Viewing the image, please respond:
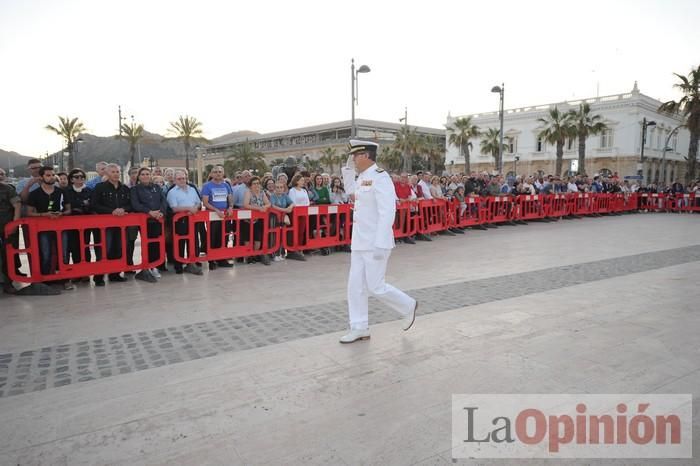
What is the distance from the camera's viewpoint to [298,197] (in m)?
10.1

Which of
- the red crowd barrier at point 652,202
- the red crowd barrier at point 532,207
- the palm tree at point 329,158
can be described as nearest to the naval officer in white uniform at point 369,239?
the red crowd barrier at point 532,207

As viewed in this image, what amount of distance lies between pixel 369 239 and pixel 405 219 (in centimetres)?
A: 774

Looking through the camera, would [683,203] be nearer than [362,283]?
No

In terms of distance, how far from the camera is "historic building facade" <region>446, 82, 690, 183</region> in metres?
55.2

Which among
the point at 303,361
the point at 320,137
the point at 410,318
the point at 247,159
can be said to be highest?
the point at 320,137

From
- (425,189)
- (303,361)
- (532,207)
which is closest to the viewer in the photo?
(303,361)

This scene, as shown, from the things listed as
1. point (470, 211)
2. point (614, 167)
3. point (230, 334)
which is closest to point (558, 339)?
point (230, 334)

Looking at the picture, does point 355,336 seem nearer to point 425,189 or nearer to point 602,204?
point 425,189

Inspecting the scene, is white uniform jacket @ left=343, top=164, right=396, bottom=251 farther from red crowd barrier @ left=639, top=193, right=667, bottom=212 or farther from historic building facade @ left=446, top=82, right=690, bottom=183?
historic building facade @ left=446, top=82, right=690, bottom=183

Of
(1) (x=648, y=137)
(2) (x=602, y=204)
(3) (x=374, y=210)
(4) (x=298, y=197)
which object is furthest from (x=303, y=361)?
(1) (x=648, y=137)

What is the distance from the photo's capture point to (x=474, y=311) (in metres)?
5.80

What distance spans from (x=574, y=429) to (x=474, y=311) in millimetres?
2713

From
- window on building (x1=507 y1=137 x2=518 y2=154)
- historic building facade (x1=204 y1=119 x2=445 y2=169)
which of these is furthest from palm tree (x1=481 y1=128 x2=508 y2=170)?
historic building facade (x1=204 y1=119 x2=445 y2=169)

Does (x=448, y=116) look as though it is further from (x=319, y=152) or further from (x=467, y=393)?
(x=467, y=393)
